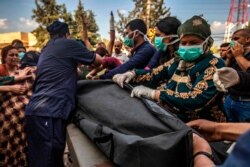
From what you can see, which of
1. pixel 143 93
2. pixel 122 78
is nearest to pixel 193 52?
pixel 143 93

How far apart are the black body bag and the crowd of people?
9cm

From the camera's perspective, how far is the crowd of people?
1836 mm

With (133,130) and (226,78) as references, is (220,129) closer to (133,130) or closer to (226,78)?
(226,78)

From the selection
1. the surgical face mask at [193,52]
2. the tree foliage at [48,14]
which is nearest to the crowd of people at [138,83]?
the surgical face mask at [193,52]

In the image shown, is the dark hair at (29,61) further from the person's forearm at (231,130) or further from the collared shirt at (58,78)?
the person's forearm at (231,130)

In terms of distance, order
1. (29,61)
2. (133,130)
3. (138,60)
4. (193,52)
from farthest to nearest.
→ (29,61)
(138,60)
(193,52)
(133,130)

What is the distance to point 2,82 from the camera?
10.5 ft

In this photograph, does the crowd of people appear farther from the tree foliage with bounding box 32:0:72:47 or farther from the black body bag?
the tree foliage with bounding box 32:0:72:47

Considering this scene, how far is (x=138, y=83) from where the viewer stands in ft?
8.51

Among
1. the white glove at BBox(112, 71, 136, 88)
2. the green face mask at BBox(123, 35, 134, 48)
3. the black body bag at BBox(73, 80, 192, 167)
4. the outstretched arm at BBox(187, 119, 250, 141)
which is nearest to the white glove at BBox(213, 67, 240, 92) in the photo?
the outstretched arm at BBox(187, 119, 250, 141)

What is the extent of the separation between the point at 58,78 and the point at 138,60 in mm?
839

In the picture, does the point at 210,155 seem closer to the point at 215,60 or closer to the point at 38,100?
the point at 215,60

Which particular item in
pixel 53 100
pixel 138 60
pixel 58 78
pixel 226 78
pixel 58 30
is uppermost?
pixel 58 30

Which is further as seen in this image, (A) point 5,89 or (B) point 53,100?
(A) point 5,89
